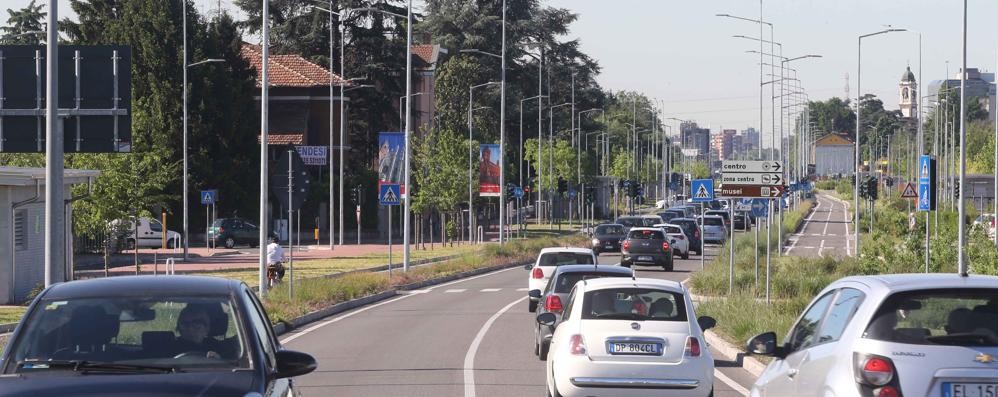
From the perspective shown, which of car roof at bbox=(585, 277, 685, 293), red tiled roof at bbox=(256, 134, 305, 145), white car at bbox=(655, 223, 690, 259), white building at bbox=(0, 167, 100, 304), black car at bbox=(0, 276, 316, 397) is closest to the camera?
black car at bbox=(0, 276, 316, 397)

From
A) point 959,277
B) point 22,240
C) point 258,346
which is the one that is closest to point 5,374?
point 258,346

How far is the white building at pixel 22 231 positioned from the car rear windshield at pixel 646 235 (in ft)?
65.9

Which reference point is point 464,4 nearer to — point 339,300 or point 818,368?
point 339,300

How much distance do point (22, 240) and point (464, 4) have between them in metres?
59.3

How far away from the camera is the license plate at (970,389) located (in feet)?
24.9

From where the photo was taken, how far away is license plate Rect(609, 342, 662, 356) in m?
13.7

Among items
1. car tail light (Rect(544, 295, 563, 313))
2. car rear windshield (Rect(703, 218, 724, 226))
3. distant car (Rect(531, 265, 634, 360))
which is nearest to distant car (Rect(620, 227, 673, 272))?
car rear windshield (Rect(703, 218, 724, 226))

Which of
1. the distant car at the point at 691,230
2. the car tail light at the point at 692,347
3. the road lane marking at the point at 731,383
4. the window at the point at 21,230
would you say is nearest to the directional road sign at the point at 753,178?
the road lane marking at the point at 731,383

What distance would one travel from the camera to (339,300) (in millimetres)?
31500

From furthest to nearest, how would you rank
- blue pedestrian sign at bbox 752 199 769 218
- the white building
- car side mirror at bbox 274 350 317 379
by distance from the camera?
blue pedestrian sign at bbox 752 199 769 218
the white building
car side mirror at bbox 274 350 317 379

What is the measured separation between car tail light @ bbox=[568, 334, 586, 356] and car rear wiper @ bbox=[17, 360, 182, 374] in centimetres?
656

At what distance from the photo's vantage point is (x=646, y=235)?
157 feet

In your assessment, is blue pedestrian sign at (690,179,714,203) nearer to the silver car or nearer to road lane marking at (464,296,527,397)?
road lane marking at (464,296,527,397)

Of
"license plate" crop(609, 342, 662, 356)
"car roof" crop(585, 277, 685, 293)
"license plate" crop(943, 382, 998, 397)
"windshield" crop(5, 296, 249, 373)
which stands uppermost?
"windshield" crop(5, 296, 249, 373)
